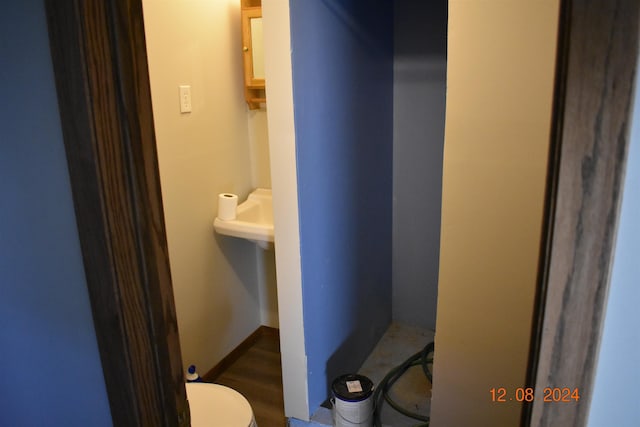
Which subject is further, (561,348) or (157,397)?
(157,397)

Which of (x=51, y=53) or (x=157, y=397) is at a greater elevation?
(x=51, y=53)

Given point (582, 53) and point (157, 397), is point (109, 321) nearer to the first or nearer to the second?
point (157, 397)

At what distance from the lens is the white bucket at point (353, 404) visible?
1.78 m

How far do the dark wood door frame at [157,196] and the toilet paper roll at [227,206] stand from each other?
1.40 metres

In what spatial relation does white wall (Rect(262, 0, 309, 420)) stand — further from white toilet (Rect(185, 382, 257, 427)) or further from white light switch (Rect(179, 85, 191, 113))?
Result: white light switch (Rect(179, 85, 191, 113))

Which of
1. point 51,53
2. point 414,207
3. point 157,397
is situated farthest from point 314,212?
point 51,53

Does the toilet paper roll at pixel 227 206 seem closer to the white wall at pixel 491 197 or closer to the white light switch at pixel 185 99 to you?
the white light switch at pixel 185 99

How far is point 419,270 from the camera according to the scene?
8.49 feet

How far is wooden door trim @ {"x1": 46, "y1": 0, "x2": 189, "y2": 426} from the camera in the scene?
0.68m

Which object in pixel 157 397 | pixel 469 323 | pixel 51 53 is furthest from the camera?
pixel 469 323

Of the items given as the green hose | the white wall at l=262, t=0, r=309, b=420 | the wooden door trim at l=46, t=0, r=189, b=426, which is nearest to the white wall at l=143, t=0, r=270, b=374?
the white wall at l=262, t=0, r=309, b=420

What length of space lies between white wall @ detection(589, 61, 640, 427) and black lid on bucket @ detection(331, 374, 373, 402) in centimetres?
129

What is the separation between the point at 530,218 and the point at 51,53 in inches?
47.4

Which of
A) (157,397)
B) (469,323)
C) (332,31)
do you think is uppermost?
(332,31)
